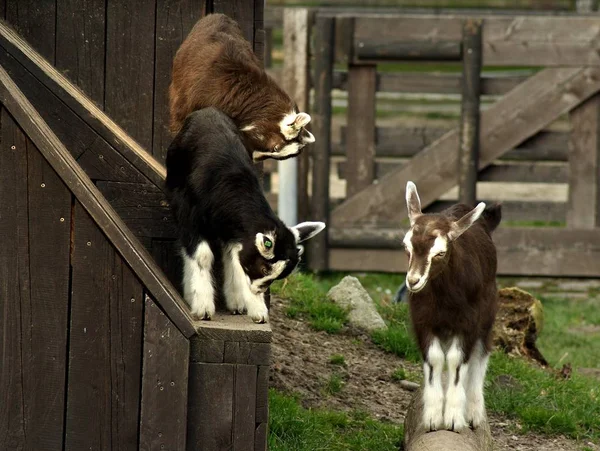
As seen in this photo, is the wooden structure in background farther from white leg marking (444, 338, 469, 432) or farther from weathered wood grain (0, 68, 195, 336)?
white leg marking (444, 338, 469, 432)

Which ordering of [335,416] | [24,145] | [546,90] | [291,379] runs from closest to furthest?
[24,145] → [335,416] → [291,379] → [546,90]

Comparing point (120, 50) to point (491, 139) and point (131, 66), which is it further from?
point (491, 139)

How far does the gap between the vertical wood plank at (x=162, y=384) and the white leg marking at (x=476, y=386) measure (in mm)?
2019

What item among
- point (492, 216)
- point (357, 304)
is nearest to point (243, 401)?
point (492, 216)

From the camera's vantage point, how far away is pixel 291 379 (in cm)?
777

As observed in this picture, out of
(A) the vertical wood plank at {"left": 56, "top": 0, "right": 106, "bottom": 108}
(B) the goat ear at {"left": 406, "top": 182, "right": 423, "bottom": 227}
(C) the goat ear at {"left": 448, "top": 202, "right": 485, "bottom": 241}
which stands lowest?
(C) the goat ear at {"left": 448, "top": 202, "right": 485, "bottom": 241}

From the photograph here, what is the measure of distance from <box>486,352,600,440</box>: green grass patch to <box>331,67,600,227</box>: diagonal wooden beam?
3511 millimetres

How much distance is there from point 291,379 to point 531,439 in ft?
5.16

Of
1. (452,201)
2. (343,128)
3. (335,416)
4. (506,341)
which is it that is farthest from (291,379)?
(343,128)

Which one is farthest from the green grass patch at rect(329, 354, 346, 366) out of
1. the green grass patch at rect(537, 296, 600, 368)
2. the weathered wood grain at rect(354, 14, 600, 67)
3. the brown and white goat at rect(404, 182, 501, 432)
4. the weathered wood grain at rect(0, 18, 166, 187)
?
the weathered wood grain at rect(354, 14, 600, 67)

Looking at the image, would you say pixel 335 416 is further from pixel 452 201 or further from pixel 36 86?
pixel 452 201

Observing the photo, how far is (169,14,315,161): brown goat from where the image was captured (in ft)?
22.0

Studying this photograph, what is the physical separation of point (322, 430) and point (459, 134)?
17.6ft

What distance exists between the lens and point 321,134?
473 inches
